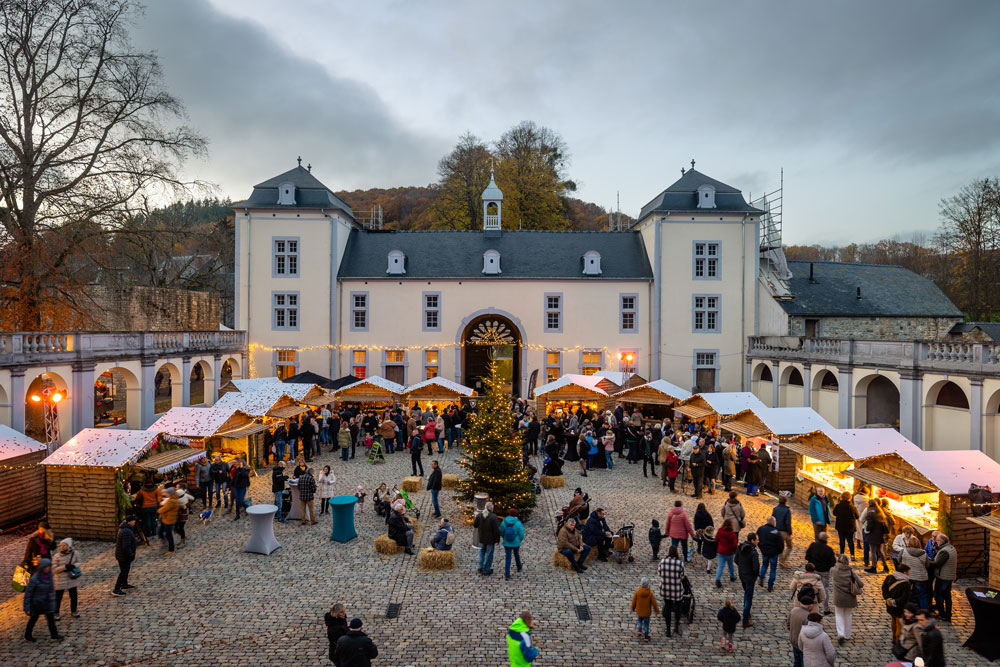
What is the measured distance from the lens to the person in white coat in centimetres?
1388

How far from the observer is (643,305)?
31.0 meters

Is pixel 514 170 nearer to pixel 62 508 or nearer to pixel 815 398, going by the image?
pixel 815 398

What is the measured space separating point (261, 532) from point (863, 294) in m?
30.6

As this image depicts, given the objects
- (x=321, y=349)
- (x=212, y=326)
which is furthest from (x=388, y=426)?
(x=212, y=326)

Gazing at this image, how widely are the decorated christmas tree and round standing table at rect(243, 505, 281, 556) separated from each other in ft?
14.0

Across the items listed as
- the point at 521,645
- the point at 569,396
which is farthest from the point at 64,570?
the point at 569,396

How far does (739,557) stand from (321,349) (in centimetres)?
2607

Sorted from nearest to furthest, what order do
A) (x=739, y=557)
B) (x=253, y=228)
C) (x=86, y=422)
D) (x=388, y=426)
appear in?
(x=739, y=557)
(x=86, y=422)
(x=388, y=426)
(x=253, y=228)

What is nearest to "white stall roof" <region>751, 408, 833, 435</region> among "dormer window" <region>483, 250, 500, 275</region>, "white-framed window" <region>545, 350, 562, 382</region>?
"white-framed window" <region>545, 350, 562, 382</region>

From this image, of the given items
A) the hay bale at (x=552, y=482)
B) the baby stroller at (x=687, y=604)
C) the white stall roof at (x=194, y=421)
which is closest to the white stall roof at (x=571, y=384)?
the hay bale at (x=552, y=482)

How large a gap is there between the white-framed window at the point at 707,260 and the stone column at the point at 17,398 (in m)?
28.7

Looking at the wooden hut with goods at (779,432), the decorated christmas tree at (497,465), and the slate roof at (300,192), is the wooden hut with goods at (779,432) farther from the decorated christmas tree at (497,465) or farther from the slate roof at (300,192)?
the slate roof at (300,192)

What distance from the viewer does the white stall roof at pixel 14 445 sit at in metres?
12.7

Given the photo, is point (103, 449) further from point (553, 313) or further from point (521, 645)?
point (553, 313)
